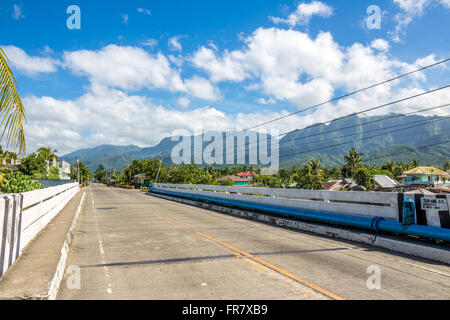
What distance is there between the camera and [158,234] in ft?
33.6

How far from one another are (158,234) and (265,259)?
14.4 ft

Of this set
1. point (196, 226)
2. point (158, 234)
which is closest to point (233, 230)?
point (196, 226)

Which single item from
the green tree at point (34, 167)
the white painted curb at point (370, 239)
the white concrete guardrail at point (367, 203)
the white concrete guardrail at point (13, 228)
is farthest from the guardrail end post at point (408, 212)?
the green tree at point (34, 167)

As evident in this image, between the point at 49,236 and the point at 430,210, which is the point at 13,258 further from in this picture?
the point at 430,210

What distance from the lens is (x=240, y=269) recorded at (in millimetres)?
6156

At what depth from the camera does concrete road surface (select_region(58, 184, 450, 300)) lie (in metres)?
4.88

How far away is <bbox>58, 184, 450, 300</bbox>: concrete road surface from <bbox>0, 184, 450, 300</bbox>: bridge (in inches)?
0.7

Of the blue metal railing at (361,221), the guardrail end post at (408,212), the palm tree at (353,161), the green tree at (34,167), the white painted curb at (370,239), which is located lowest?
the white painted curb at (370,239)

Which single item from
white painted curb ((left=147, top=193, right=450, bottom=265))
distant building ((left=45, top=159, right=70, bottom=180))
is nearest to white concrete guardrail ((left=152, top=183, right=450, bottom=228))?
white painted curb ((left=147, top=193, right=450, bottom=265))

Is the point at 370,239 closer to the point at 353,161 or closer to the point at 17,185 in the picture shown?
the point at 17,185

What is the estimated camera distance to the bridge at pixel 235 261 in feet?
15.9

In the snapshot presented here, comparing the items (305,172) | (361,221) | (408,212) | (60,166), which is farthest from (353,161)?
(408,212)

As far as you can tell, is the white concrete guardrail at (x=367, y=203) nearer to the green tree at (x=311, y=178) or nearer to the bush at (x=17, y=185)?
the bush at (x=17, y=185)

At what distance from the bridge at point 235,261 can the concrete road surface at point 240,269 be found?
0.02m
